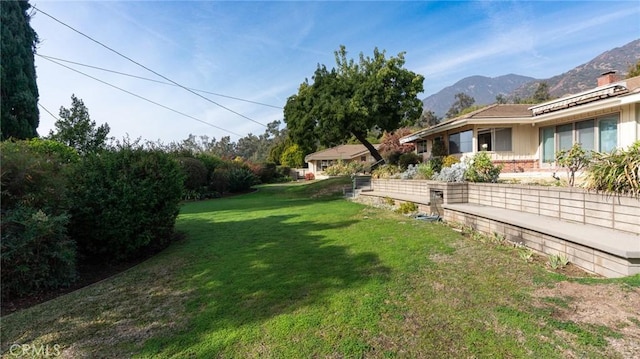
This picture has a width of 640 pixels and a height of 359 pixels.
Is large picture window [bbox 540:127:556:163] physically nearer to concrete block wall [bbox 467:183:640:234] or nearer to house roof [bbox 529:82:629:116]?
house roof [bbox 529:82:629:116]

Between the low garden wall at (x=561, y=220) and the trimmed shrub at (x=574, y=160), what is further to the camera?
the trimmed shrub at (x=574, y=160)

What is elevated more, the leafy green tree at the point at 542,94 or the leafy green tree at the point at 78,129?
the leafy green tree at the point at 542,94

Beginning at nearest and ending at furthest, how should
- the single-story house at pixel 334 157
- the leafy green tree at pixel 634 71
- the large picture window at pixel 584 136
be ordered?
1. the large picture window at pixel 584 136
2. the leafy green tree at pixel 634 71
3. the single-story house at pixel 334 157

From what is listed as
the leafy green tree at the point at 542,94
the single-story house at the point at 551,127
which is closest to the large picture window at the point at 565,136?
the single-story house at the point at 551,127

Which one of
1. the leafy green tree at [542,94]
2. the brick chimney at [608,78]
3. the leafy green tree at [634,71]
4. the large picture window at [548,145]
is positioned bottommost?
the large picture window at [548,145]

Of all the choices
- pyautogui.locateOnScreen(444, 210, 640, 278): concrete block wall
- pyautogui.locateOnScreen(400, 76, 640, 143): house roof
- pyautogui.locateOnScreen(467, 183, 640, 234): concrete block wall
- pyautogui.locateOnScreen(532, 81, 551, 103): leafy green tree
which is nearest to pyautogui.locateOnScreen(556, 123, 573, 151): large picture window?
pyautogui.locateOnScreen(400, 76, 640, 143): house roof

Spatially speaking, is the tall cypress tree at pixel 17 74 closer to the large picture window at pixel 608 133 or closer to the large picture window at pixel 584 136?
the large picture window at pixel 584 136

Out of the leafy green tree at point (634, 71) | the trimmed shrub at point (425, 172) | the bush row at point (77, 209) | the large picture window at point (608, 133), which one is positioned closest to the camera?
the bush row at point (77, 209)

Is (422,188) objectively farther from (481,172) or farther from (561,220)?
(561,220)

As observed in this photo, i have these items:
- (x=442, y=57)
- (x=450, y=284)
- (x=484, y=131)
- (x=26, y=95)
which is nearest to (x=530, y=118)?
(x=484, y=131)

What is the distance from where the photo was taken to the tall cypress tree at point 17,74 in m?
14.5

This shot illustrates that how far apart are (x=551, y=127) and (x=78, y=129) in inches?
1077

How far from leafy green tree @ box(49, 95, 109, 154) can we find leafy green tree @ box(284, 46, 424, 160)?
1409 centimetres

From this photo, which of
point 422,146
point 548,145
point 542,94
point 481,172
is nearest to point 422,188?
point 481,172
